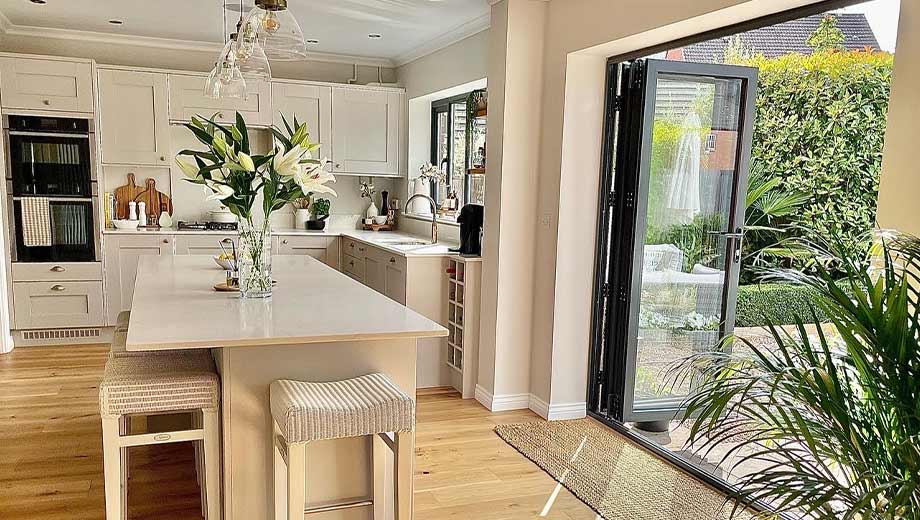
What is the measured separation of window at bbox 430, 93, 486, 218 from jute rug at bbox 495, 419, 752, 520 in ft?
6.75

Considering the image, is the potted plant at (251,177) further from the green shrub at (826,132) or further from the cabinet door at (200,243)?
the cabinet door at (200,243)

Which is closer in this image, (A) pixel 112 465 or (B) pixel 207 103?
(A) pixel 112 465

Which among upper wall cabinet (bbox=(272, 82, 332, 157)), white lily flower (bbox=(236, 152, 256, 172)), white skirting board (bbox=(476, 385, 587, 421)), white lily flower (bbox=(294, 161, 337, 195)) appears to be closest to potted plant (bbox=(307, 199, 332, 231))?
upper wall cabinet (bbox=(272, 82, 332, 157))

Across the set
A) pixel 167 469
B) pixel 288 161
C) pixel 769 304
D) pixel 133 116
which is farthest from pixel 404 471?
pixel 133 116

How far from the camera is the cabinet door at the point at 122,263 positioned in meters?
5.64

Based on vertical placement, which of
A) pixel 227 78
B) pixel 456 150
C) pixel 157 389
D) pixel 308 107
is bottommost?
pixel 157 389

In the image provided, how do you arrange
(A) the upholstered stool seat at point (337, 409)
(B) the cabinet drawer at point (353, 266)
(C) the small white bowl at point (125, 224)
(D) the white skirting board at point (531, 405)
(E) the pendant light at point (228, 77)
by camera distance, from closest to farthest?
(A) the upholstered stool seat at point (337, 409) → (E) the pendant light at point (228, 77) → (D) the white skirting board at point (531, 405) → (B) the cabinet drawer at point (353, 266) → (C) the small white bowl at point (125, 224)

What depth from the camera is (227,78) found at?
3.14 m

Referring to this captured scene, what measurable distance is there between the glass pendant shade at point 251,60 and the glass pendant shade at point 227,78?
0.16 feet

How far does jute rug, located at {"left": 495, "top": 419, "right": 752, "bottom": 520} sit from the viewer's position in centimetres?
298

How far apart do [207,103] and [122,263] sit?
1495 mm

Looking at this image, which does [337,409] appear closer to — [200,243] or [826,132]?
[826,132]

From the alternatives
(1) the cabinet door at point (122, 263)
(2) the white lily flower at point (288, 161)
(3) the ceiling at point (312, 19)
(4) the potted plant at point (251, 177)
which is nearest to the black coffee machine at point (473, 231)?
(3) the ceiling at point (312, 19)

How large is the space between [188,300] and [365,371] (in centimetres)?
83
